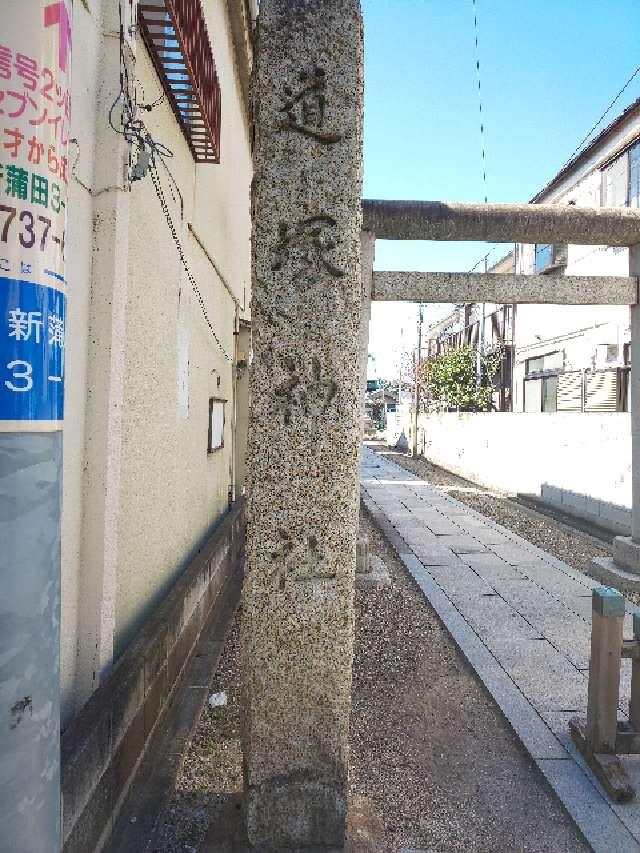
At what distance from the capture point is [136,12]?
327 centimetres

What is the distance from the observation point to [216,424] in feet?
23.6

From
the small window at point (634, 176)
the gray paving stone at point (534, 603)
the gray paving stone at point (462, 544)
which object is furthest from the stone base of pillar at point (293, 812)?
the small window at point (634, 176)

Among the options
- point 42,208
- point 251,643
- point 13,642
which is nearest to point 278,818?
point 251,643

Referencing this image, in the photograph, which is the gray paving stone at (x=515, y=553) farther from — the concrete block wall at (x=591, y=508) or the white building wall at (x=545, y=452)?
the white building wall at (x=545, y=452)

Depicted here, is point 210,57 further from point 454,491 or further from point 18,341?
point 454,491

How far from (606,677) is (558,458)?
33.7ft

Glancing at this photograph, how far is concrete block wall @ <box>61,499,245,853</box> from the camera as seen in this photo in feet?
8.13

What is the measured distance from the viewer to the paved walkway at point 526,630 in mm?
3281

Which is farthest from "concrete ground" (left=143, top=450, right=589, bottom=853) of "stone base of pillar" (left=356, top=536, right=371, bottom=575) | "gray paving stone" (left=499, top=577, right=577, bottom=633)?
"stone base of pillar" (left=356, top=536, right=371, bottom=575)

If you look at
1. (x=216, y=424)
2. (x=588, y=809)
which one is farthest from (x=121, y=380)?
(x=216, y=424)

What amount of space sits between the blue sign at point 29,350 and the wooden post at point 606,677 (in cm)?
343

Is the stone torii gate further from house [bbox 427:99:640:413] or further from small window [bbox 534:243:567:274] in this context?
small window [bbox 534:243:567:274]

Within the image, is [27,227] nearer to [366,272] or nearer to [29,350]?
[29,350]

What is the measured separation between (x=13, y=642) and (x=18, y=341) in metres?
0.63
